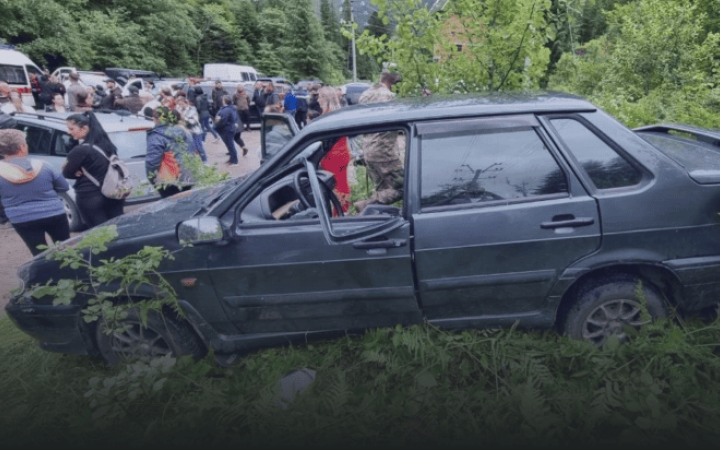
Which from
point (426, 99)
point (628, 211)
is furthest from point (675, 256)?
point (426, 99)

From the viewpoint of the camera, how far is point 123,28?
113 feet

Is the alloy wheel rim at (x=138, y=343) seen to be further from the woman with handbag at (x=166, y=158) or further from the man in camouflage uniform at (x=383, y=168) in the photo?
the woman with handbag at (x=166, y=158)

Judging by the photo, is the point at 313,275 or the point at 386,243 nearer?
the point at 386,243

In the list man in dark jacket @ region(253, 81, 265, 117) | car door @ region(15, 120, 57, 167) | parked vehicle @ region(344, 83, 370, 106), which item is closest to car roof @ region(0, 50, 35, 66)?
man in dark jacket @ region(253, 81, 265, 117)

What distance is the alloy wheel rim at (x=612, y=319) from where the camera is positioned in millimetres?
2947

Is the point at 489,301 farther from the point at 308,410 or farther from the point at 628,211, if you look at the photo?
the point at 308,410

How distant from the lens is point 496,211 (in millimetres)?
2846

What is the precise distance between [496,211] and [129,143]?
22.0 feet

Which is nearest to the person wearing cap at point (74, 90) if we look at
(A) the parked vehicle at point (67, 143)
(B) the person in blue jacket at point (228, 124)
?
(B) the person in blue jacket at point (228, 124)

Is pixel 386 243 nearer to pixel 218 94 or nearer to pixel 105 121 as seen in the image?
pixel 105 121

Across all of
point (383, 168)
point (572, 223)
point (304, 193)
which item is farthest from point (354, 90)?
point (572, 223)

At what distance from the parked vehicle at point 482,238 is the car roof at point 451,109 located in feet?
0.04

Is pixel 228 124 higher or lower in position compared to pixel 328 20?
lower

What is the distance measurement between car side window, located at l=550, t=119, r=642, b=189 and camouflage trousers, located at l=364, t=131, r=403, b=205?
1.33 m
